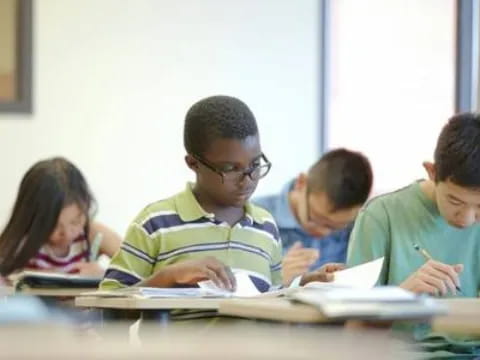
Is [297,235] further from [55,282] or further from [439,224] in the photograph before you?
[439,224]

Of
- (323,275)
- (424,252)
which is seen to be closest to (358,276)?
(323,275)

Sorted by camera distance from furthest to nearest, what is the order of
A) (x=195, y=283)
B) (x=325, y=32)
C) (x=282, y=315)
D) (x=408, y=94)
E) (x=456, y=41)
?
1. (x=325, y=32)
2. (x=408, y=94)
3. (x=456, y=41)
4. (x=195, y=283)
5. (x=282, y=315)

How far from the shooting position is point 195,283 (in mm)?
2322

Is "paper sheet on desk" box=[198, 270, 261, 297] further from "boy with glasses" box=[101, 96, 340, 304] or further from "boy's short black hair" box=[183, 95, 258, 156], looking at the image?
"boy's short black hair" box=[183, 95, 258, 156]

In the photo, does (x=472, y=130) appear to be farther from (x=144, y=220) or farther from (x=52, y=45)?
(x=52, y=45)

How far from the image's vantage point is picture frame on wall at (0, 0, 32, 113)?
4.72 metres

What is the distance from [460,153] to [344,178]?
1268 mm

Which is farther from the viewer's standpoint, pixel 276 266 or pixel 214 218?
pixel 276 266

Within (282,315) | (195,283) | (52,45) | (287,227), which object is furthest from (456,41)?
(282,315)

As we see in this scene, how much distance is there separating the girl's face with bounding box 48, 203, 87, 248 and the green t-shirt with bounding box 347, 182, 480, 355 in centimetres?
133

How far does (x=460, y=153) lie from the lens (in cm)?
252

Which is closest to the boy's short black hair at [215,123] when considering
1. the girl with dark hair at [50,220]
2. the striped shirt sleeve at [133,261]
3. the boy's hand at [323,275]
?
the striped shirt sleeve at [133,261]

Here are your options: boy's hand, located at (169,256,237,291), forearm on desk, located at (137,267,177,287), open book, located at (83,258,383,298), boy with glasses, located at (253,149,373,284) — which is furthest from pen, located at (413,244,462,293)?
boy with glasses, located at (253,149,373,284)

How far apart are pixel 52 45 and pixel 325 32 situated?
1.17 m
